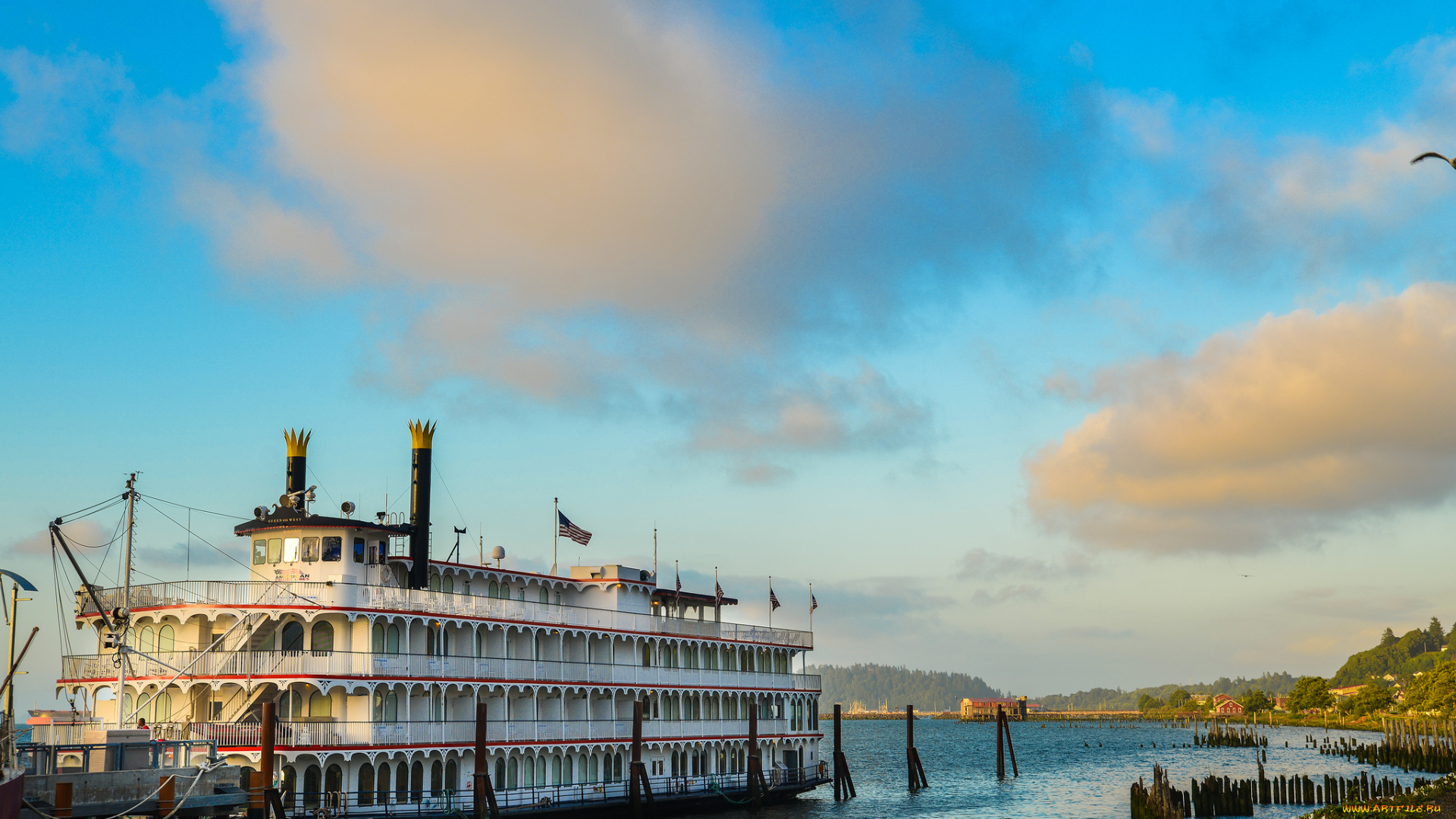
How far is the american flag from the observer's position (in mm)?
47281

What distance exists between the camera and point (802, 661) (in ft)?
202

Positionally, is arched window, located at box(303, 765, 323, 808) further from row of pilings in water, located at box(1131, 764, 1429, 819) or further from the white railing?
row of pilings in water, located at box(1131, 764, 1429, 819)

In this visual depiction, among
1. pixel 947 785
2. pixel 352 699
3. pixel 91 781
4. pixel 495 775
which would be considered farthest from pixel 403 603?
pixel 947 785

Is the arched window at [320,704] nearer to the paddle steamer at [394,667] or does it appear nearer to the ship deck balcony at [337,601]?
the paddle steamer at [394,667]

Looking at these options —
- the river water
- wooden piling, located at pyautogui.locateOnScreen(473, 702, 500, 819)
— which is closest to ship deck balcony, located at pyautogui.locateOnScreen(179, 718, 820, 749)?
wooden piling, located at pyautogui.locateOnScreen(473, 702, 500, 819)

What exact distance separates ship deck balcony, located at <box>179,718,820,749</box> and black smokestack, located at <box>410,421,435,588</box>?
17.7 feet

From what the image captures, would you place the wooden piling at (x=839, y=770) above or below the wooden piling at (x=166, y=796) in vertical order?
below

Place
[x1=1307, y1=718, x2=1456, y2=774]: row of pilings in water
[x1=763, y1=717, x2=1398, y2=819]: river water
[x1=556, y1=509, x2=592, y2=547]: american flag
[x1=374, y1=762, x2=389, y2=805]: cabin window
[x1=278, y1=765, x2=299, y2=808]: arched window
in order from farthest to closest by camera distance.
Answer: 1. [x1=1307, y1=718, x2=1456, y2=774]: row of pilings in water
2. [x1=763, y1=717, x2=1398, y2=819]: river water
3. [x1=556, y1=509, x2=592, y2=547]: american flag
4. [x1=374, y1=762, x2=389, y2=805]: cabin window
5. [x1=278, y1=765, x2=299, y2=808]: arched window

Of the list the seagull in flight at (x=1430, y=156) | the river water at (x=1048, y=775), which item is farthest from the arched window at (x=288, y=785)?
the seagull in flight at (x=1430, y=156)

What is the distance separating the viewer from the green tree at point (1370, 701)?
16200cm

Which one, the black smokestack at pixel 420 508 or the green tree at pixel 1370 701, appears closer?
the black smokestack at pixel 420 508

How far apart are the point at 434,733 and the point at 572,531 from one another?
10853mm

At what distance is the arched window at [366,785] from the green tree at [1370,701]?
16253cm

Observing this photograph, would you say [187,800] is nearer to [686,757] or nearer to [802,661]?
[686,757]
